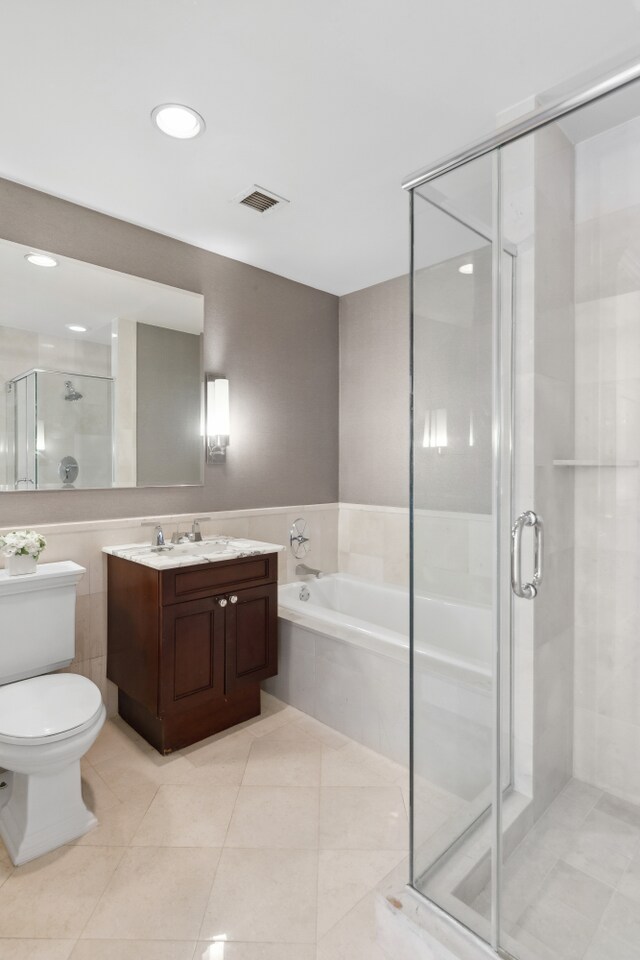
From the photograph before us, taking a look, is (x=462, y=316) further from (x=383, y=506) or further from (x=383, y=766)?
(x=383, y=506)

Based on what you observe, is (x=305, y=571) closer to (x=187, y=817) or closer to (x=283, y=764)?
(x=283, y=764)

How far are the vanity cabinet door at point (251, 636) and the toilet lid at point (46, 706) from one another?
673 millimetres

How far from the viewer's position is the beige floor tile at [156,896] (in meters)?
1.45

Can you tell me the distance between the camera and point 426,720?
1.41 metres

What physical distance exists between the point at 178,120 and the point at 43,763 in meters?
2.24

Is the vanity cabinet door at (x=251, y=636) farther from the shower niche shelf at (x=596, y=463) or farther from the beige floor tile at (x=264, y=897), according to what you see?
the shower niche shelf at (x=596, y=463)

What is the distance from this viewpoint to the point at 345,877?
1.64 meters

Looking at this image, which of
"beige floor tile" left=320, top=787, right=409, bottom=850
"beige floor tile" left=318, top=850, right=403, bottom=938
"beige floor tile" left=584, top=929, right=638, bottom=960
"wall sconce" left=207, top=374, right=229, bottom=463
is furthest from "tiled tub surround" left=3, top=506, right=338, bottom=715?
"beige floor tile" left=584, top=929, right=638, bottom=960

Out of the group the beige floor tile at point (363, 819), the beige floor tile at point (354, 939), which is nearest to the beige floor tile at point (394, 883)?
the beige floor tile at point (354, 939)

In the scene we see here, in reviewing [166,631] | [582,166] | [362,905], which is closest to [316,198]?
[582,166]

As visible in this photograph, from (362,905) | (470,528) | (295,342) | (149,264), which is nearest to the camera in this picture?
(470,528)

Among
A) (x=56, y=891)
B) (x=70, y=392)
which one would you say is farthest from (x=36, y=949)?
(x=70, y=392)

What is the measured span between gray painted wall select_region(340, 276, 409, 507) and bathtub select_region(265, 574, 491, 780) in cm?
66

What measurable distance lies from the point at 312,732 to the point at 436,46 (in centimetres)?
268
